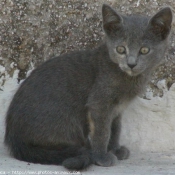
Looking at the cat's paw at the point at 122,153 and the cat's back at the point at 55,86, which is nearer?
the cat's back at the point at 55,86

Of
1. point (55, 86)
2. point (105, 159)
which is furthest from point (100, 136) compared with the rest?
point (55, 86)

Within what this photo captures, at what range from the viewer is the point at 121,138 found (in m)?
4.79

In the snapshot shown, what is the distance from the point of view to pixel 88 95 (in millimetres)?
4336

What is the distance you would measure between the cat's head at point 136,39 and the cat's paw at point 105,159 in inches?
25.1

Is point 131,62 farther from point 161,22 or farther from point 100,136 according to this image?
point 100,136

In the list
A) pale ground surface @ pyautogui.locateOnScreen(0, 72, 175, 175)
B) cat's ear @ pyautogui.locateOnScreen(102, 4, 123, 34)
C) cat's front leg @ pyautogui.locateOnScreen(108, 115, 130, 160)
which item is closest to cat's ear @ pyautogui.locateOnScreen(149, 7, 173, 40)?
cat's ear @ pyautogui.locateOnScreen(102, 4, 123, 34)

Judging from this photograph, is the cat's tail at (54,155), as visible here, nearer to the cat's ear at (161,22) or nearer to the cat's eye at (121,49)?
the cat's eye at (121,49)

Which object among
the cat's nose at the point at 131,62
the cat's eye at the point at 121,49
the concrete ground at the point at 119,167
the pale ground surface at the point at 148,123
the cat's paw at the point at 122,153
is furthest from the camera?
the pale ground surface at the point at 148,123

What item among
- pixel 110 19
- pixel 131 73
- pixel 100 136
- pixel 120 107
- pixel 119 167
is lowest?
pixel 119 167

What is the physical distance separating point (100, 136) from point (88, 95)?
1.06 feet

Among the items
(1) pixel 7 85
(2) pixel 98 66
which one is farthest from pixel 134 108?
(1) pixel 7 85

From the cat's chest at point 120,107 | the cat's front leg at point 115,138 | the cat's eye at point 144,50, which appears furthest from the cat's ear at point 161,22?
the cat's front leg at point 115,138

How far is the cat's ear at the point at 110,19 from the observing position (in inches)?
164

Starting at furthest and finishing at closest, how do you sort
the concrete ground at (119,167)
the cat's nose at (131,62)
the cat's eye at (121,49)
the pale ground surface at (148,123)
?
the pale ground surface at (148,123)
the cat's eye at (121,49)
the cat's nose at (131,62)
the concrete ground at (119,167)
